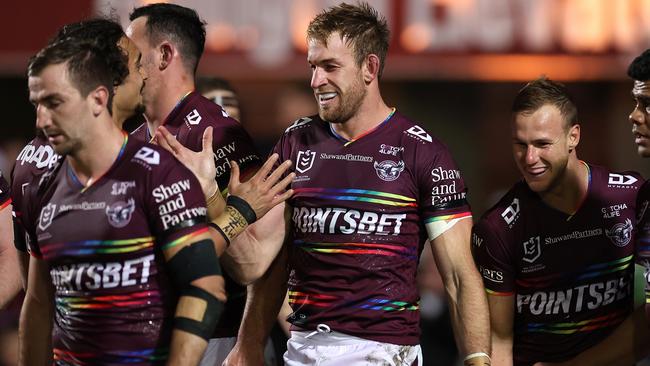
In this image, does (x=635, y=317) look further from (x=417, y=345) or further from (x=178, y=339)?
(x=178, y=339)

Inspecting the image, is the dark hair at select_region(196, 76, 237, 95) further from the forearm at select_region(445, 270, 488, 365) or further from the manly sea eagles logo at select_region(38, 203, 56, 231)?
the manly sea eagles logo at select_region(38, 203, 56, 231)

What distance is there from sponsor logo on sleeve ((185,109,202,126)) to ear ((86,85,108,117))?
1.21 m

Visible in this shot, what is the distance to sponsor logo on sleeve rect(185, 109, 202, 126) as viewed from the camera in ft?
18.4

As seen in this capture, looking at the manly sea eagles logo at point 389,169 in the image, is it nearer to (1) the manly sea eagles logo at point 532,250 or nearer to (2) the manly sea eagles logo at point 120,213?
(1) the manly sea eagles logo at point 532,250

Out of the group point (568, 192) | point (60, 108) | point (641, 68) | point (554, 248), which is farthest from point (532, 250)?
point (60, 108)

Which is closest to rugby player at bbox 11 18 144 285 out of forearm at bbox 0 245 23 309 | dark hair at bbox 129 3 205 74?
forearm at bbox 0 245 23 309

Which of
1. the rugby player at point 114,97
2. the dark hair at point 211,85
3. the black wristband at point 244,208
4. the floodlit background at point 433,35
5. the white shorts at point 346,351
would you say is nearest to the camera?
the rugby player at point 114,97

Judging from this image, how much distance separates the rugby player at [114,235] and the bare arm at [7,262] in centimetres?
136

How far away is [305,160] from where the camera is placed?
17.8 ft

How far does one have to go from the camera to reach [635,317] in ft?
18.0

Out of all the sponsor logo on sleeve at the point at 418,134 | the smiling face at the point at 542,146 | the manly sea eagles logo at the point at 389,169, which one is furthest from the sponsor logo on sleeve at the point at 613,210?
the manly sea eagles logo at the point at 389,169

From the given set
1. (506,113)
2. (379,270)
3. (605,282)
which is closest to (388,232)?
(379,270)

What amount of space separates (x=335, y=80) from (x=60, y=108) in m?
1.49

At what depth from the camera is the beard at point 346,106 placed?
17.5 feet
